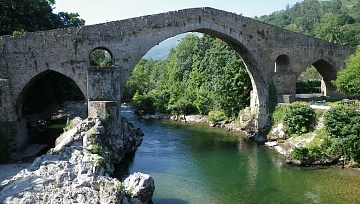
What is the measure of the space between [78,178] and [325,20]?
63.6 meters

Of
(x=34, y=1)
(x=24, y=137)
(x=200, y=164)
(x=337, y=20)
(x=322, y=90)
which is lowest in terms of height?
(x=200, y=164)

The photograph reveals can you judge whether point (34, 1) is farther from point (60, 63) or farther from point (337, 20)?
point (337, 20)

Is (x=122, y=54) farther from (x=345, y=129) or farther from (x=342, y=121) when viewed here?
(x=345, y=129)

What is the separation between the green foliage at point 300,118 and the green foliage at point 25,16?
56.3 feet

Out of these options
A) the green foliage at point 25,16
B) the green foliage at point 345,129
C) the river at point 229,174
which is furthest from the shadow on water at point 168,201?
the green foliage at point 25,16

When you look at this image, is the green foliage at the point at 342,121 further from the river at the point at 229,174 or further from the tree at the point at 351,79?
the tree at the point at 351,79

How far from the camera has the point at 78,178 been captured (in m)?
14.3

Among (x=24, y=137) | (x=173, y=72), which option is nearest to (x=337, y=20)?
(x=173, y=72)

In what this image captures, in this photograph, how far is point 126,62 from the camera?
2425 centimetres

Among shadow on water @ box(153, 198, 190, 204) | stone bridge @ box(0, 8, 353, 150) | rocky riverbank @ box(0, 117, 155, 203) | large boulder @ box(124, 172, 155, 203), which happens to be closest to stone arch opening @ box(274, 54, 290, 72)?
stone bridge @ box(0, 8, 353, 150)

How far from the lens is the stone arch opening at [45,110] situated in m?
26.4

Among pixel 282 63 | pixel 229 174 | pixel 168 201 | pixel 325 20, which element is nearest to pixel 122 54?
pixel 229 174

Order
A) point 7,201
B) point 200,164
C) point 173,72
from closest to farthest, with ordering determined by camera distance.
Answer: point 7,201, point 200,164, point 173,72

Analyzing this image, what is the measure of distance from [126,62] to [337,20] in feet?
168
